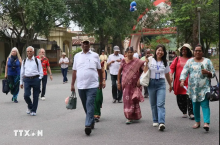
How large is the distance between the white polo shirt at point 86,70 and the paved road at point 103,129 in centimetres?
92

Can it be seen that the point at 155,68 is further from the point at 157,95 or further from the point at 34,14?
the point at 34,14

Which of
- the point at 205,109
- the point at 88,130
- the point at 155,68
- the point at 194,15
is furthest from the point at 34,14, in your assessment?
the point at 205,109

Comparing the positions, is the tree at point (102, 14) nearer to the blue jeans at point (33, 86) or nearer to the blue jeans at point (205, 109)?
the blue jeans at point (33, 86)

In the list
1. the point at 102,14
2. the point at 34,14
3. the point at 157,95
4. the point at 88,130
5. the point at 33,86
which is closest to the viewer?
the point at 88,130

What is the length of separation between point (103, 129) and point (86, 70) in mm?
1248

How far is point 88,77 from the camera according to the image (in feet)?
24.4

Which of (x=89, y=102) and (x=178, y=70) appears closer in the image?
(x=89, y=102)

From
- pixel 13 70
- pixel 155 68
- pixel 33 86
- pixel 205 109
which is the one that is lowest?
pixel 205 109

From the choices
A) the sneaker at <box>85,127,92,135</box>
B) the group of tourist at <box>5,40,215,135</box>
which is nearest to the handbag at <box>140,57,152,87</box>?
the group of tourist at <box>5,40,215,135</box>

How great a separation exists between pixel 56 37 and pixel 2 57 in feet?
36.7

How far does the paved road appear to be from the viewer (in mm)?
6691

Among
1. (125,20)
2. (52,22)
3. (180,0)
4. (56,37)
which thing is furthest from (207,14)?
(56,37)

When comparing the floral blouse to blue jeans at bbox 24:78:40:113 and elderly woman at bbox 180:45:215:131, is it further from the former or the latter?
blue jeans at bbox 24:78:40:113

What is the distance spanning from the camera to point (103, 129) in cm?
782
